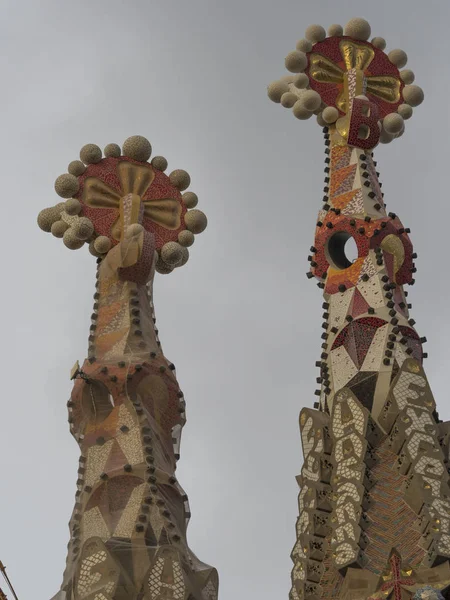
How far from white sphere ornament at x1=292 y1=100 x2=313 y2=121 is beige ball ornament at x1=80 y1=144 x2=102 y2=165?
6.68ft

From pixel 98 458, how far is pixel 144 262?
1.81 metres

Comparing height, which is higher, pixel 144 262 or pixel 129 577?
pixel 144 262

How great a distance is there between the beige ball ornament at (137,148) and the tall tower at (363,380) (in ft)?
5.32

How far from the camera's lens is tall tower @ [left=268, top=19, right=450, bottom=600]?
1231 centimetres

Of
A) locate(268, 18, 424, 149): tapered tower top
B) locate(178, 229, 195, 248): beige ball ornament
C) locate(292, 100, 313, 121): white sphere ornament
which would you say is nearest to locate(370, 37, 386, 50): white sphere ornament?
locate(268, 18, 424, 149): tapered tower top

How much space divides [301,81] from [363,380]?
3414mm

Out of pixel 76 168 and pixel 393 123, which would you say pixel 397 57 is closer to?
pixel 393 123

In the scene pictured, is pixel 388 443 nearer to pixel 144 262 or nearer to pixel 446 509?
pixel 446 509

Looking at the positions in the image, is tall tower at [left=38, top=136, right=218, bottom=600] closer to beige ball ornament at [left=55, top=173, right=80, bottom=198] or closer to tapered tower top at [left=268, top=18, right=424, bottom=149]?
beige ball ornament at [left=55, top=173, right=80, bottom=198]

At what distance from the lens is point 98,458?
1314 centimetres

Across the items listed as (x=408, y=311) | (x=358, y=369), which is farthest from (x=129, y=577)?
(x=408, y=311)

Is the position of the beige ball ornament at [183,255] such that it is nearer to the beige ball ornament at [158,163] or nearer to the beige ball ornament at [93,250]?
the beige ball ornament at [93,250]

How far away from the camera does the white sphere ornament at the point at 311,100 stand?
15.6 meters

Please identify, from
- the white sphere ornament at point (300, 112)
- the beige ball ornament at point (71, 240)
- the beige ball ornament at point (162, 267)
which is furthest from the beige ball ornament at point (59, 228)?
the white sphere ornament at point (300, 112)
